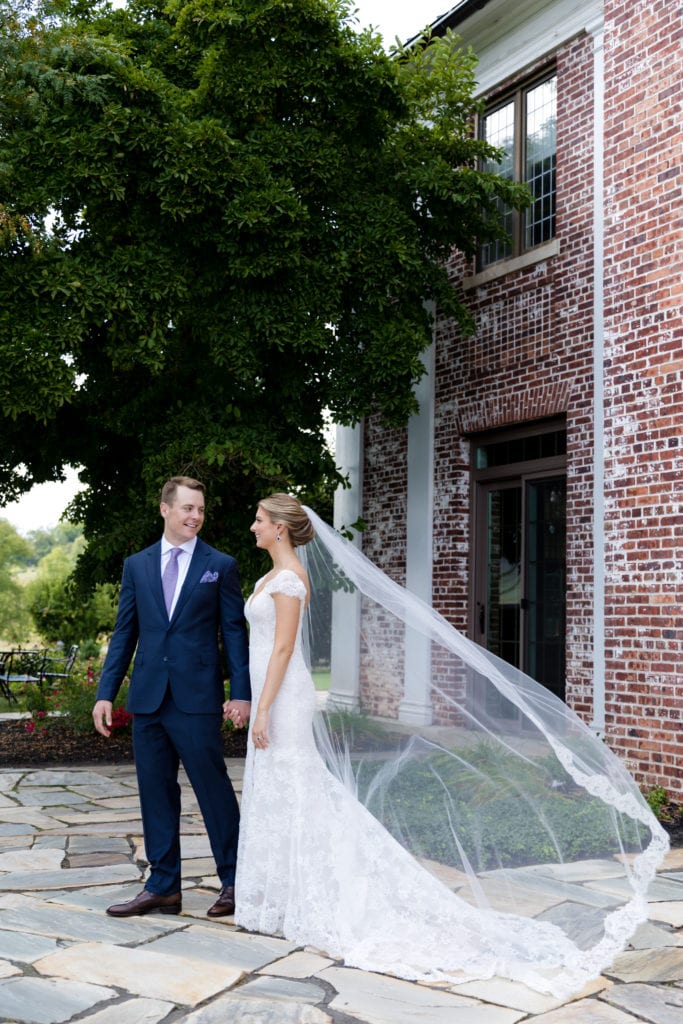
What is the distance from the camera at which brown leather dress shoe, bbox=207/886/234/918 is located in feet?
15.9

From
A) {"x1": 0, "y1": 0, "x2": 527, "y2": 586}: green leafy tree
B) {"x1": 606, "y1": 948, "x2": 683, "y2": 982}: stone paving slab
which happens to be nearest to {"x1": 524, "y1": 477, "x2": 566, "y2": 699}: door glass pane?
{"x1": 0, "y1": 0, "x2": 527, "y2": 586}: green leafy tree

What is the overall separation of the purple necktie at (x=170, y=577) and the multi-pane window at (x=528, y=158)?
6316 millimetres

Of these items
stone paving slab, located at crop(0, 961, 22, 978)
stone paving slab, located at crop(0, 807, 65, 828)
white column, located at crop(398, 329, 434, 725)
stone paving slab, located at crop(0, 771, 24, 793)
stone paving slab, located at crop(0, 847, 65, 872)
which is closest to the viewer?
stone paving slab, located at crop(0, 961, 22, 978)

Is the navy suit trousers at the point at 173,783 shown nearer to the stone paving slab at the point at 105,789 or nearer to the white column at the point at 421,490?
the stone paving slab at the point at 105,789

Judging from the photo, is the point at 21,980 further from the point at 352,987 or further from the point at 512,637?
the point at 512,637

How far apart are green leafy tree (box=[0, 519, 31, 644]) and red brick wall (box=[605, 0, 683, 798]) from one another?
18.7 metres

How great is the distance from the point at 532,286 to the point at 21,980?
26.0 feet

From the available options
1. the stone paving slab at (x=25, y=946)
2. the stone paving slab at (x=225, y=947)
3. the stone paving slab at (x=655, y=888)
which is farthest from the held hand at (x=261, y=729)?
the stone paving slab at (x=655, y=888)

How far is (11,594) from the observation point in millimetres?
25094

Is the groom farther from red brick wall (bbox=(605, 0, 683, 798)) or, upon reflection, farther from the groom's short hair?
red brick wall (bbox=(605, 0, 683, 798))

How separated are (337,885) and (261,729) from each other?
773 mm

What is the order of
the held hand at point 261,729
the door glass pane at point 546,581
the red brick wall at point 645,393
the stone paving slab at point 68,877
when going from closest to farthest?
the held hand at point 261,729 < the stone paving slab at point 68,877 < the red brick wall at point 645,393 < the door glass pane at point 546,581

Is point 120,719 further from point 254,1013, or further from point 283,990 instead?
point 254,1013

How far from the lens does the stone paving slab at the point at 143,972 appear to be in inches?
150
